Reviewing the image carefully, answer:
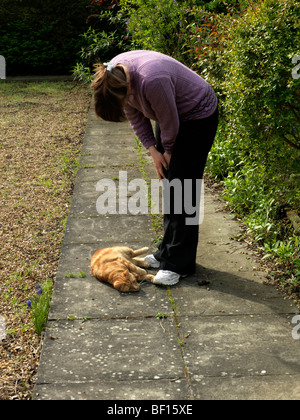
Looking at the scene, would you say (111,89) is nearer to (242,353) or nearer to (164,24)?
(242,353)

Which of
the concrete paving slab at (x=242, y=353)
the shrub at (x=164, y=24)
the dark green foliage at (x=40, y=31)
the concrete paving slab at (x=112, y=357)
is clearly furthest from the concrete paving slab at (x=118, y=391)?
the dark green foliage at (x=40, y=31)

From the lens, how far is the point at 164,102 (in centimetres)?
327

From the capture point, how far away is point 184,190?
3564 millimetres

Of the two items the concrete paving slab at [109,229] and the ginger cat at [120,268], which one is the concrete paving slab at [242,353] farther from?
the concrete paving slab at [109,229]

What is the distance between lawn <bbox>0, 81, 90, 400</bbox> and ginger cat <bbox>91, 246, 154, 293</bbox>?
398mm

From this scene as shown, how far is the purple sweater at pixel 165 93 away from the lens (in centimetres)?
325

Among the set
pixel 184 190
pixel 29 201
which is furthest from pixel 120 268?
pixel 29 201

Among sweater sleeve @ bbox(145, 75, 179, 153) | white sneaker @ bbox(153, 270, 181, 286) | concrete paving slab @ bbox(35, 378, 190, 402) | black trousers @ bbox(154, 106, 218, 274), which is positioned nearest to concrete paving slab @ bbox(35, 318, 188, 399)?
concrete paving slab @ bbox(35, 378, 190, 402)

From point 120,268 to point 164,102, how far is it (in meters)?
1.15

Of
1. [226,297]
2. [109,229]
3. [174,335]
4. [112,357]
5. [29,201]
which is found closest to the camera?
[112,357]

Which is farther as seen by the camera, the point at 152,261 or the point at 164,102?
the point at 152,261

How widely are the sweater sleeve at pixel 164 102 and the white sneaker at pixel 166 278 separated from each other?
0.94 metres
